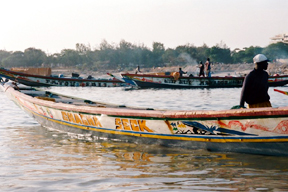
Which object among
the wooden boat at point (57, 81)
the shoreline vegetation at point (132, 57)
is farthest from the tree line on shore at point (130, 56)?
the wooden boat at point (57, 81)

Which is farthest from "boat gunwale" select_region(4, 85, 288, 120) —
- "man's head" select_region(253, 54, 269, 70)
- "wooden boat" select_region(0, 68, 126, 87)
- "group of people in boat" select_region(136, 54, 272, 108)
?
"wooden boat" select_region(0, 68, 126, 87)

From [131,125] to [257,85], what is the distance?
2.52 m

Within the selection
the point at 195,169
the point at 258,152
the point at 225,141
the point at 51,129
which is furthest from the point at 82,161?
the point at 51,129

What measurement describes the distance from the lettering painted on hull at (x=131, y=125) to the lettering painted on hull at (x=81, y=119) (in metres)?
0.63

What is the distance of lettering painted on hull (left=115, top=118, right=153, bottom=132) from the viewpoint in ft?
26.5

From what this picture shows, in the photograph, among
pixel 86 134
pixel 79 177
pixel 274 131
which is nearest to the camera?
pixel 79 177

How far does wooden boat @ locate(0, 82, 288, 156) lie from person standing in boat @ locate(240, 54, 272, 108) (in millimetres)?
562

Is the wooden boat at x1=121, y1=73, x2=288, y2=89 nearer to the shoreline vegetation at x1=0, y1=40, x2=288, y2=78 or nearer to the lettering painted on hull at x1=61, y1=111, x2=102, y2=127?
the lettering painted on hull at x1=61, y1=111, x2=102, y2=127

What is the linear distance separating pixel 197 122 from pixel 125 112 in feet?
5.05

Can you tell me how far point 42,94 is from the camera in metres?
14.5

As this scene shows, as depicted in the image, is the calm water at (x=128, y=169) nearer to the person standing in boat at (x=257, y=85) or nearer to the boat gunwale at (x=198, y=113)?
the boat gunwale at (x=198, y=113)

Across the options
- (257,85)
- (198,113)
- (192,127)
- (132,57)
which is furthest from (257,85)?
(132,57)

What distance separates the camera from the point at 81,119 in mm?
9531

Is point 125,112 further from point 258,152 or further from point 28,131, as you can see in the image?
point 28,131
